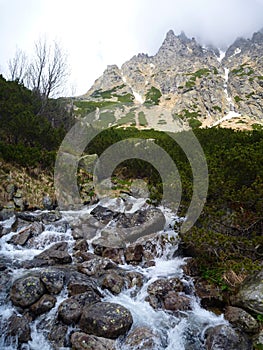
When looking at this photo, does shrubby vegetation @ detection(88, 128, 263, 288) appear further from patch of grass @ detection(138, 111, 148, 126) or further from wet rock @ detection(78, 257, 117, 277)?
patch of grass @ detection(138, 111, 148, 126)

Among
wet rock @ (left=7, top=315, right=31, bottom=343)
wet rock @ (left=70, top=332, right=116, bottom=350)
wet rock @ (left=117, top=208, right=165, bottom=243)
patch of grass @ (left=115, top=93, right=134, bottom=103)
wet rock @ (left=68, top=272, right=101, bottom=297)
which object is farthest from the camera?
patch of grass @ (left=115, top=93, right=134, bottom=103)

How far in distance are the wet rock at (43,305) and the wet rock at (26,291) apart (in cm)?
12

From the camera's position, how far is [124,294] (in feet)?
22.5

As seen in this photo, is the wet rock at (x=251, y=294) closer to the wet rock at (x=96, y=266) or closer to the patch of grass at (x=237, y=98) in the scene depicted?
the wet rock at (x=96, y=266)

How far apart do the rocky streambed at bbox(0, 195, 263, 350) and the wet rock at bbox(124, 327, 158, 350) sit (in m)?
0.02

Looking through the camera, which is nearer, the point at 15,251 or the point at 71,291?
the point at 71,291

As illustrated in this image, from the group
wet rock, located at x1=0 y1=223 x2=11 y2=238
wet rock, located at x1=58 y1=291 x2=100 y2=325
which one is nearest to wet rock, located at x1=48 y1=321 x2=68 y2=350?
wet rock, located at x1=58 y1=291 x2=100 y2=325

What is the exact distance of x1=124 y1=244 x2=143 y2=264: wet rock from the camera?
8.77 metres

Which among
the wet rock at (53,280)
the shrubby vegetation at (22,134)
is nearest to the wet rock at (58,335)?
the wet rock at (53,280)

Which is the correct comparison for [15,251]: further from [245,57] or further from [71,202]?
[245,57]

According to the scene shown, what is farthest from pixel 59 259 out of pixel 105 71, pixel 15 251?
pixel 105 71

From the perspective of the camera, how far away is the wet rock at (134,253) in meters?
8.77

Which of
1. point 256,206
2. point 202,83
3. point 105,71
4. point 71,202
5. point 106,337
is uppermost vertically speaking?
point 105,71

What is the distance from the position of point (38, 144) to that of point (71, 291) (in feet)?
35.5
